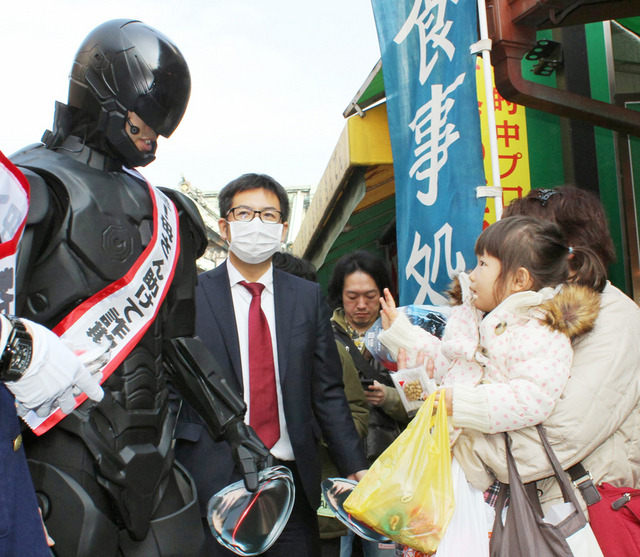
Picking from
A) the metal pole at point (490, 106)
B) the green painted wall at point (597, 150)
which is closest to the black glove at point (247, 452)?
the metal pole at point (490, 106)

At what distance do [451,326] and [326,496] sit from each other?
77 centimetres

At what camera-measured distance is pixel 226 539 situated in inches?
84.3

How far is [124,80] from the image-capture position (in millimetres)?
2154

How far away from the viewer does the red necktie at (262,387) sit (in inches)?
113

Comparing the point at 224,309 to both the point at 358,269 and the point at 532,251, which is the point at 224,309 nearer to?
the point at 532,251

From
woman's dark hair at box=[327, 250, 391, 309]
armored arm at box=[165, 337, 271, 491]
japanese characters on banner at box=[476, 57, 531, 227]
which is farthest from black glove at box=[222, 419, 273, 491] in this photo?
japanese characters on banner at box=[476, 57, 531, 227]

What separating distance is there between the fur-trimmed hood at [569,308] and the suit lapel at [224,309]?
1.21m

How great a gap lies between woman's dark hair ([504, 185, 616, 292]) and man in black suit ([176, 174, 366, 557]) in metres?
1.05

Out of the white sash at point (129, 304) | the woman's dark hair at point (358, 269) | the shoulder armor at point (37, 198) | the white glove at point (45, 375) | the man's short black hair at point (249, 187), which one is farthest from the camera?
the woman's dark hair at point (358, 269)

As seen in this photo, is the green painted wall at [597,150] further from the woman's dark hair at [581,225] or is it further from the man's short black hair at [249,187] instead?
the woman's dark hair at [581,225]

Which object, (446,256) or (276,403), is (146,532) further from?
(446,256)

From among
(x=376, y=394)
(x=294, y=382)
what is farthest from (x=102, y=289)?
(x=376, y=394)

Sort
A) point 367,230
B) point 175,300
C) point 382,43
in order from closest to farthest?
1. point 175,300
2. point 382,43
3. point 367,230

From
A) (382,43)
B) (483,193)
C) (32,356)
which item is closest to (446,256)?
(483,193)
